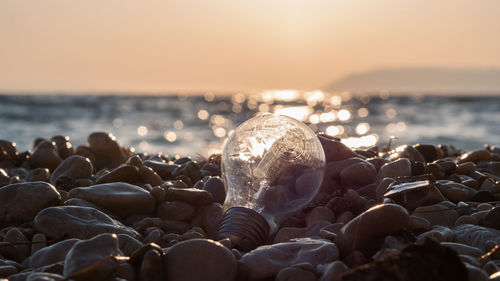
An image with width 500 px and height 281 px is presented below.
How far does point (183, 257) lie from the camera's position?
253 centimetres

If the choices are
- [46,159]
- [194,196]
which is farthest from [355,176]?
[46,159]

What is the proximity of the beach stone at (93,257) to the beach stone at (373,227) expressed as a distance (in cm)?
103

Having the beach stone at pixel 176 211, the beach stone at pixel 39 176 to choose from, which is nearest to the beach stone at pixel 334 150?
the beach stone at pixel 176 211

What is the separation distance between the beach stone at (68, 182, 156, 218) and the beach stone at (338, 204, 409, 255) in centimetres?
147

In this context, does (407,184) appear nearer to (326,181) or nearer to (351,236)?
(326,181)

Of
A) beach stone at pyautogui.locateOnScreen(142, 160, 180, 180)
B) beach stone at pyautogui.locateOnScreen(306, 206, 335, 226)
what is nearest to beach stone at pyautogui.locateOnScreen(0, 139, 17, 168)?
beach stone at pyautogui.locateOnScreen(142, 160, 180, 180)

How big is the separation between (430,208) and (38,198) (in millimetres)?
2294

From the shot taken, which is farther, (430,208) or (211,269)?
(430,208)

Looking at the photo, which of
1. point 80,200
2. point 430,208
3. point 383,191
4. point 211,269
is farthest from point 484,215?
point 80,200

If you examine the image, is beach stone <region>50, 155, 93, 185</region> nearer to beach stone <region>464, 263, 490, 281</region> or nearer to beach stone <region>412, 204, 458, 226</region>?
beach stone <region>412, 204, 458, 226</region>

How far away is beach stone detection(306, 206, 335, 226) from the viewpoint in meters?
3.41

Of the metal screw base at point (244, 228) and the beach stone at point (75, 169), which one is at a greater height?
the beach stone at point (75, 169)

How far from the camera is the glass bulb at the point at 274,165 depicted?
128 inches

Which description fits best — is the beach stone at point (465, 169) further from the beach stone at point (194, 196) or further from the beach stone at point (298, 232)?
the beach stone at point (194, 196)
